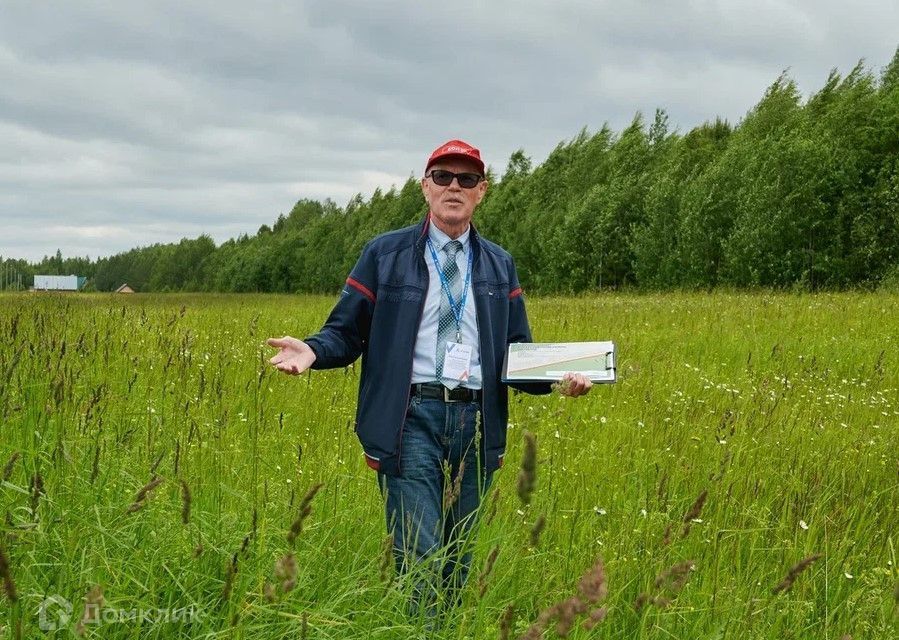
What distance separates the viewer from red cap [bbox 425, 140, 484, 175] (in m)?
3.12

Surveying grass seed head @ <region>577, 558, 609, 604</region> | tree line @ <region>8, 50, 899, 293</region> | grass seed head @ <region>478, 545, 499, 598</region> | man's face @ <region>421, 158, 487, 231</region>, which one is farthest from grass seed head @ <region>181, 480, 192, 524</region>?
tree line @ <region>8, 50, 899, 293</region>

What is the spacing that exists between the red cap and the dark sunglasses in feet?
0.16

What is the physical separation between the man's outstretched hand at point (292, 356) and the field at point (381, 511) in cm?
43

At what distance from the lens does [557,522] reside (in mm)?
3627

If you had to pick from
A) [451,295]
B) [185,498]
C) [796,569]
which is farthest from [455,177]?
[796,569]

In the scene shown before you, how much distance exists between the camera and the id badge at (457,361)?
2.95m

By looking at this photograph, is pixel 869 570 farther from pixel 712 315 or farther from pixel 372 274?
pixel 712 315

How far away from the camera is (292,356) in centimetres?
281

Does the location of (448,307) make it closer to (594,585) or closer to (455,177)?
(455,177)

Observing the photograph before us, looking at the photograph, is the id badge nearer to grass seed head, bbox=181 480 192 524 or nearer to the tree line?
grass seed head, bbox=181 480 192 524

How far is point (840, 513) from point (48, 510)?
12.6ft

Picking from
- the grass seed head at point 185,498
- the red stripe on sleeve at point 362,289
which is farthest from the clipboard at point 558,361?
the grass seed head at point 185,498

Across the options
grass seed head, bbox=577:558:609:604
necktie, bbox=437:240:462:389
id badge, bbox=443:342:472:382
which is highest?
necktie, bbox=437:240:462:389

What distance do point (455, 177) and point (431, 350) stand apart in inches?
27.9
